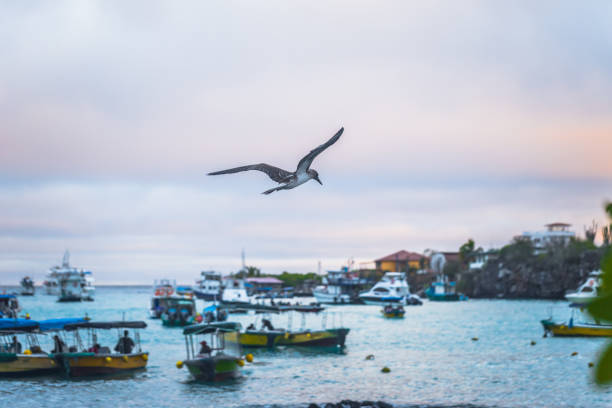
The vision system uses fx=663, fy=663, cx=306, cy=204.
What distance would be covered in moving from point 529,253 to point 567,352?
105 metres

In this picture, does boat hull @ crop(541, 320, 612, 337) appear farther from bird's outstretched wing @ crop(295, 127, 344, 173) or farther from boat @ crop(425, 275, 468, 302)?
boat @ crop(425, 275, 468, 302)

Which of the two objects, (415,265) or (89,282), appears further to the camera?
(415,265)

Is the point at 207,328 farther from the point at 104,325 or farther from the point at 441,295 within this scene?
the point at 441,295

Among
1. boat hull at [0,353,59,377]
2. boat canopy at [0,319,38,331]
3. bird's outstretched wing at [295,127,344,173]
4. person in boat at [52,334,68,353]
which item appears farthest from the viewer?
boat canopy at [0,319,38,331]

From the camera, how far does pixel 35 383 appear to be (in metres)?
31.5

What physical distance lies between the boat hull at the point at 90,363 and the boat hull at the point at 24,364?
1.97 ft

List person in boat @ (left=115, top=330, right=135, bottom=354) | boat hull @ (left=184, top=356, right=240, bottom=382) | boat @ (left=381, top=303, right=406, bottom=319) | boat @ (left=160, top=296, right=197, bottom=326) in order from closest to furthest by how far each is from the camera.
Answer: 1. boat hull @ (left=184, top=356, right=240, bottom=382)
2. person in boat @ (left=115, top=330, right=135, bottom=354)
3. boat @ (left=160, top=296, right=197, bottom=326)
4. boat @ (left=381, top=303, right=406, bottom=319)

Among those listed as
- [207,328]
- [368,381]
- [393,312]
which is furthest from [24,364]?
[393,312]

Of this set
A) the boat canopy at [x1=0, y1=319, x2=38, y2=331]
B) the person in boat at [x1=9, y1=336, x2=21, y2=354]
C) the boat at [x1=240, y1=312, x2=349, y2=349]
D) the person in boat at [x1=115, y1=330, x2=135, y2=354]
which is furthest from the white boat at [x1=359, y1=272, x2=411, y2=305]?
the person in boat at [x1=9, y1=336, x2=21, y2=354]

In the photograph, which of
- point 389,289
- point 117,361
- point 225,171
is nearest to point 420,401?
point 117,361

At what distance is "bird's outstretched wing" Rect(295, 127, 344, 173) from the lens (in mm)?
8141

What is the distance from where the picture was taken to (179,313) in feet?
232

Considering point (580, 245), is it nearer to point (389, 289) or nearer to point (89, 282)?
point (389, 289)

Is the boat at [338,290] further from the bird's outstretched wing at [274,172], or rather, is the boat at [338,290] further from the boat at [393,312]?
the bird's outstretched wing at [274,172]
